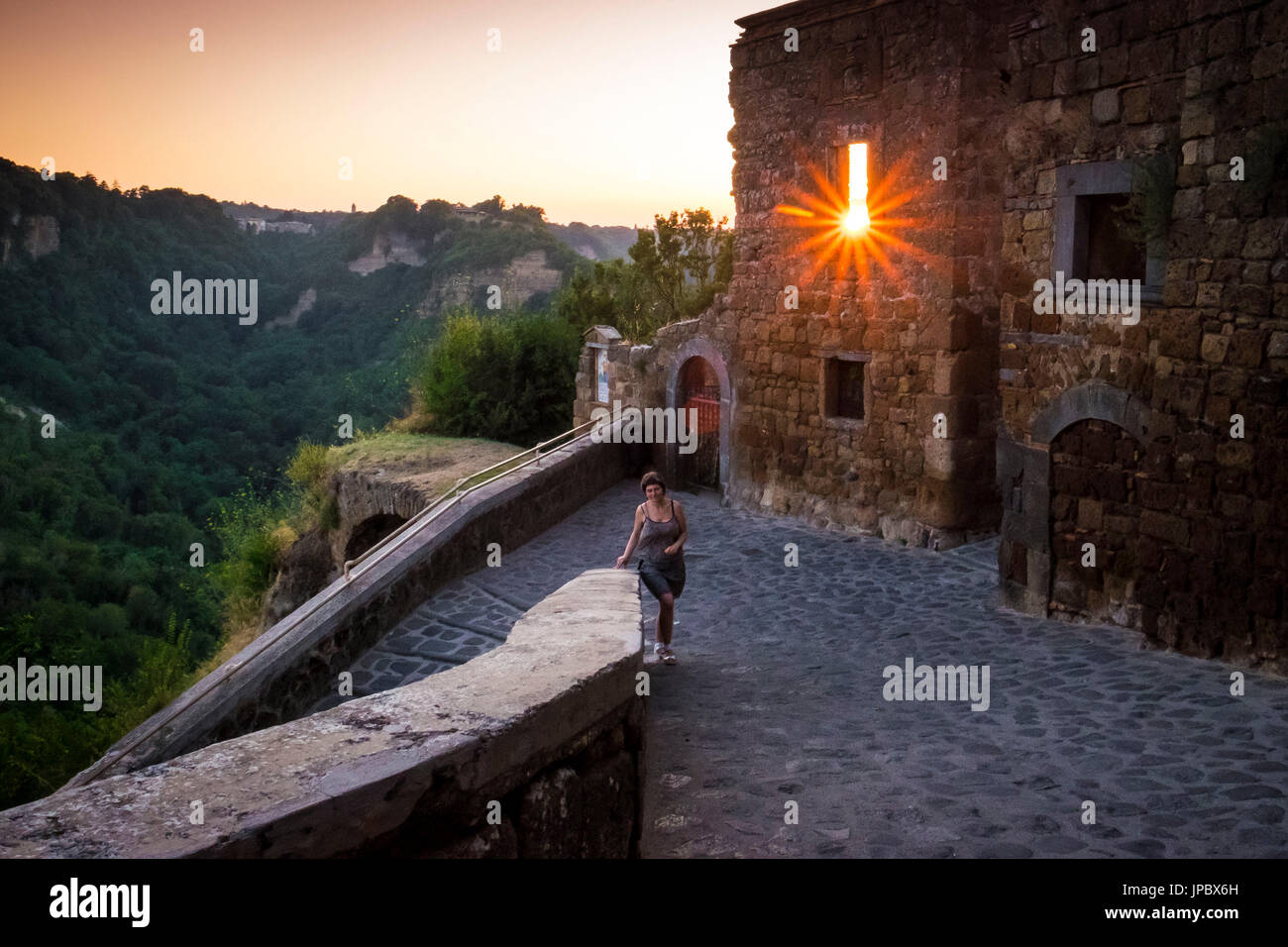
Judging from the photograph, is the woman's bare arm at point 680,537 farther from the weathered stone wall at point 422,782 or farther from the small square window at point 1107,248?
the weathered stone wall at point 422,782

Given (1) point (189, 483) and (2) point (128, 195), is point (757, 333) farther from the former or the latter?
(2) point (128, 195)

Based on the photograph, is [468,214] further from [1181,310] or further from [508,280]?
[1181,310]

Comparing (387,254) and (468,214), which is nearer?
(387,254)

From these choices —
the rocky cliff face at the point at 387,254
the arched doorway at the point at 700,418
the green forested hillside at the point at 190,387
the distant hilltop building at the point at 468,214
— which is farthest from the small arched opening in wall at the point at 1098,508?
the distant hilltop building at the point at 468,214

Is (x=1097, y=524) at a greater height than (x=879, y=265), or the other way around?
(x=879, y=265)

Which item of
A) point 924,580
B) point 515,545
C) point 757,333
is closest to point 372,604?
point 515,545

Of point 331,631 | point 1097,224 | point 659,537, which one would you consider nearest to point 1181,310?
point 1097,224

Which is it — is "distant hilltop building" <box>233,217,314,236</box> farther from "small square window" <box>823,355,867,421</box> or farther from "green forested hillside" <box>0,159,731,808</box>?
"small square window" <box>823,355,867,421</box>

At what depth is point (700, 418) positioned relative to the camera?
1611 cm

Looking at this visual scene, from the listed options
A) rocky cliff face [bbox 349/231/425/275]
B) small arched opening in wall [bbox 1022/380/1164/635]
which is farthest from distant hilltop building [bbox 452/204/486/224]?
small arched opening in wall [bbox 1022/380/1164/635]

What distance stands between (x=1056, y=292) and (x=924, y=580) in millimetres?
3179

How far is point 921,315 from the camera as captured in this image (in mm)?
12094

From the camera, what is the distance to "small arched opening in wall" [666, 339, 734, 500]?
15.9m

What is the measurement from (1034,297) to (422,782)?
755 centimetres
